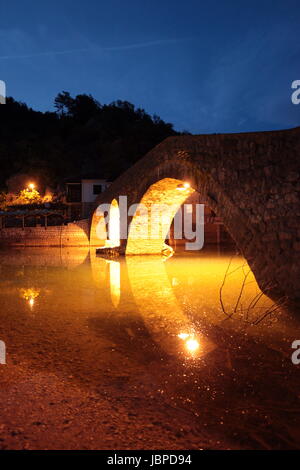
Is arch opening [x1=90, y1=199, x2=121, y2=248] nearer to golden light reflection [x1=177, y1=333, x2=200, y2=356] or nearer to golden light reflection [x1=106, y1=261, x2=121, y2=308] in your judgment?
golden light reflection [x1=106, y1=261, x2=121, y2=308]

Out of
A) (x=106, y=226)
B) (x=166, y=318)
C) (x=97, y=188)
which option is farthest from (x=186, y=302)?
(x=97, y=188)

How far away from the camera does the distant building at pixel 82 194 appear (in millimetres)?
31969

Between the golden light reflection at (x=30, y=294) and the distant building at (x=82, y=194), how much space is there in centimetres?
2436

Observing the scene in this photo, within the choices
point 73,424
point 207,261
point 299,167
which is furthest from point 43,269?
point 73,424

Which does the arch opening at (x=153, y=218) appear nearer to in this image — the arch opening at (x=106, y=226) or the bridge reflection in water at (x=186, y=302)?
the arch opening at (x=106, y=226)

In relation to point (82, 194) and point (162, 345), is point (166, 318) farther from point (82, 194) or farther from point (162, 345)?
point (82, 194)

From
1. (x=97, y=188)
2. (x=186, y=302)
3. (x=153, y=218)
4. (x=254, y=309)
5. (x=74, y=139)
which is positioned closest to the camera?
(x=254, y=309)

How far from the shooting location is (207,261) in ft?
41.6

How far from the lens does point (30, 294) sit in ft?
23.8

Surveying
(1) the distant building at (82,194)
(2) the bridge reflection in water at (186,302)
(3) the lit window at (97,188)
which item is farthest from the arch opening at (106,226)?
(3) the lit window at (97,188)

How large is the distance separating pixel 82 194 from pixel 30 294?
84.1 ft

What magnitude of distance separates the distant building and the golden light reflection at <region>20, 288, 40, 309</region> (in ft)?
79.9

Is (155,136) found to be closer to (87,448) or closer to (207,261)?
(207,261)

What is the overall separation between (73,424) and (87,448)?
29cm
